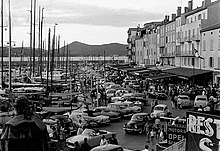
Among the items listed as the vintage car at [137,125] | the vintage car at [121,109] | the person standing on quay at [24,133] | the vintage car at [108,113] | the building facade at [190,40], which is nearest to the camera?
the person standing on quay at [24,133]

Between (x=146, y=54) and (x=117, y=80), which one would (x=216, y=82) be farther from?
(x=146, y=54)

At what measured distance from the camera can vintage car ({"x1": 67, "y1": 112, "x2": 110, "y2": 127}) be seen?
91.2 feet

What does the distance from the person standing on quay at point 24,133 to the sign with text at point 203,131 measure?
25.2ft

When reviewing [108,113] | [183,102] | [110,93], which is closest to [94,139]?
[108,113]

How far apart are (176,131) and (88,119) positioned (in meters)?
12.3

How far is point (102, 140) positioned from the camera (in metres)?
19.7

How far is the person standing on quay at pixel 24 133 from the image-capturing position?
443 cm

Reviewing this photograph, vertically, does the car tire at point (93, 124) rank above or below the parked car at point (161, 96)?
below

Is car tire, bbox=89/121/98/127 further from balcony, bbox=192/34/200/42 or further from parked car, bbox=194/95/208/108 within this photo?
balcony, bbox=192/34/200/42

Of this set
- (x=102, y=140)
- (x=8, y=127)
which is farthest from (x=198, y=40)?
(x=8, y=127)

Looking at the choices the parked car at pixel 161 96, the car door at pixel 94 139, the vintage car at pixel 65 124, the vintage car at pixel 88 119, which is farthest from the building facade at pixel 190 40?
the car door at pixel 94 139

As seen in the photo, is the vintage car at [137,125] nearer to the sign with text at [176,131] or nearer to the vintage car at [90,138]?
the vintage car at [90,138]

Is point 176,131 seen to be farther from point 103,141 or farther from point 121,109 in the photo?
point 121,109

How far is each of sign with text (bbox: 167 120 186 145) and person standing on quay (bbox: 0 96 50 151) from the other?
12.7 m
